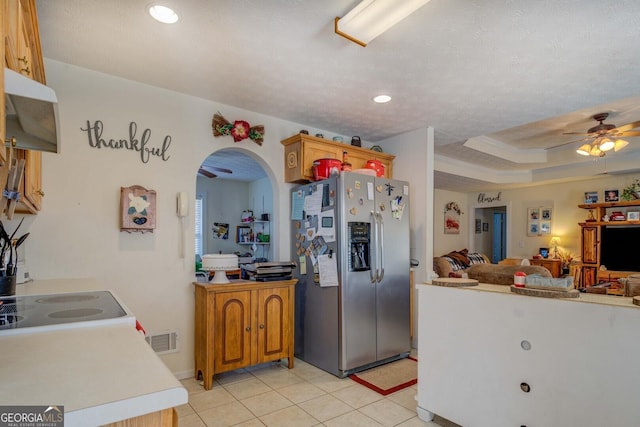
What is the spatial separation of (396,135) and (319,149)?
1133mm

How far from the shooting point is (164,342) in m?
2.84

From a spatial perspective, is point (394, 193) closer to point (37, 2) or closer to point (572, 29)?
point (572, 29)

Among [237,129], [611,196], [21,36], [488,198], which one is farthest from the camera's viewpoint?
[488,198]

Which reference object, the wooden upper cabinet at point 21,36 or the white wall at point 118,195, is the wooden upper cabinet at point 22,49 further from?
the white wall at point 118,195

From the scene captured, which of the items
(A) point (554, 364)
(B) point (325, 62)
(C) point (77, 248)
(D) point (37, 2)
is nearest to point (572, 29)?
(B) point (325, 62)

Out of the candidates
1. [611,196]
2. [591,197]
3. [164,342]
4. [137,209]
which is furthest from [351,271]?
[591,197]

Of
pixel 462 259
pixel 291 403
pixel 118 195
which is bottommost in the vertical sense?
pixel 291 403

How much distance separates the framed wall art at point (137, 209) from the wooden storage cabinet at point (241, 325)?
68 centimetres

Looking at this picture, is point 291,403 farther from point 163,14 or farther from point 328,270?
point 163,14

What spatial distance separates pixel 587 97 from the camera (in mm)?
2914

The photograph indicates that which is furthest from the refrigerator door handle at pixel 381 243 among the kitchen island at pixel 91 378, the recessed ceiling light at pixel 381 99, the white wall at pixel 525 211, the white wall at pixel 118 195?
the white wall at pixel 525 211

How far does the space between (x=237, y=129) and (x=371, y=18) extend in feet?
5.83

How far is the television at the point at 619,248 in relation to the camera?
529cm

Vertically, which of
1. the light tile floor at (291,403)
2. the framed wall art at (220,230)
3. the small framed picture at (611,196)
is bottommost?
the light tile floor at (291,403)
